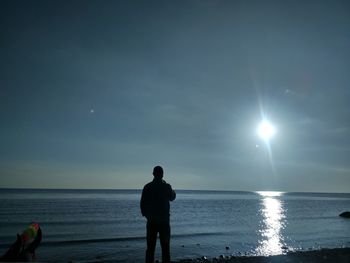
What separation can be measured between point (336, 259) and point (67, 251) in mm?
15477

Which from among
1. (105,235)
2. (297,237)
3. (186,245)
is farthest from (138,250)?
(297,237)

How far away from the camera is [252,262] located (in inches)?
640

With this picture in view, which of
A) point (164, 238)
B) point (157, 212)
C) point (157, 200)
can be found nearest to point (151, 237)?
point (164, 238)

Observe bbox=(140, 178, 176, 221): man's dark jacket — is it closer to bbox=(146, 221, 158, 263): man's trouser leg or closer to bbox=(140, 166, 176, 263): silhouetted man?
Answer: bbox=(140, 166, 176, 263): silhouetted man

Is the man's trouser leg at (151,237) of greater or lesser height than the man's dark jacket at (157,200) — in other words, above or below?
below

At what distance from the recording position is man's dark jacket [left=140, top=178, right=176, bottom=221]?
30.7 feet

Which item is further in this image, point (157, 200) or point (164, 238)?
point (157, 200)

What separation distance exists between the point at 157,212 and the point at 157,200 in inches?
12.8

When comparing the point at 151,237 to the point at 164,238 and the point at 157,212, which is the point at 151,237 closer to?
the point at 164,238

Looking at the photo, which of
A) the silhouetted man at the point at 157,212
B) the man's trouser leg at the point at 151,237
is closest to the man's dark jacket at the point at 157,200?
the silhouetted man at the point at 157,212

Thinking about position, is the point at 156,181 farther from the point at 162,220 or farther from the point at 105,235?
the point at 105,235

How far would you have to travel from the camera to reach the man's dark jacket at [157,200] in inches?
369

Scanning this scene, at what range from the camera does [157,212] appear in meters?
9.36

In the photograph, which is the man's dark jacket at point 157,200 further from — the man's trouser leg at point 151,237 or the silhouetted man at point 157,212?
the man's trouser leg at point 151,237
